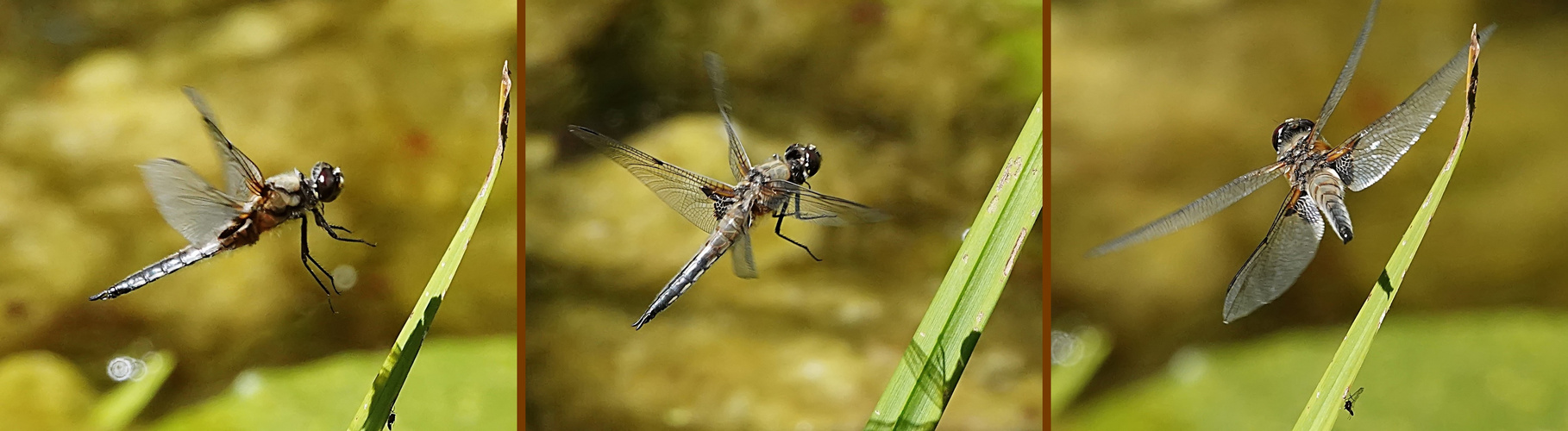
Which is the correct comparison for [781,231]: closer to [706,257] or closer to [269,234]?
[706,257]

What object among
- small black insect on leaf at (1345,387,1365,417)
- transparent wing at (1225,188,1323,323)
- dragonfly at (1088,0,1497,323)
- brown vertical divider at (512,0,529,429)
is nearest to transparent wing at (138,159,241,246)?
brown vertical divider at (512,0,529,429)

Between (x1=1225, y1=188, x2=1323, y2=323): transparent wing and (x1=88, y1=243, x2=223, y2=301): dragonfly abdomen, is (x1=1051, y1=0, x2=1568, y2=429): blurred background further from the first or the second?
(x1=88, y1=243, x2=223, y2=301): dragonfly abdomen

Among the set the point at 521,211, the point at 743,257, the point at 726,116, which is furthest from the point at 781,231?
the point at 521,211

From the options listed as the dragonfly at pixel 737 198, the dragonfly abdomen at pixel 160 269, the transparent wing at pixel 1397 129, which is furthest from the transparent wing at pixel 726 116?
the transparent wing at pixel 1397 129

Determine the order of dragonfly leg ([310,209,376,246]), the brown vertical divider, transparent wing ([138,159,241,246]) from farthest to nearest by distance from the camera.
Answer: the brown vertical divider → dragonfly leg ([310,209,376,246]) → transparent wing ([138,159,241,246])

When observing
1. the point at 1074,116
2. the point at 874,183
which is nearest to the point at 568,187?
the point at 874,183

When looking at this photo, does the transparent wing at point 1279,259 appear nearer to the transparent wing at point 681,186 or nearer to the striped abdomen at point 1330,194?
the striped abdomen at point 1330,194

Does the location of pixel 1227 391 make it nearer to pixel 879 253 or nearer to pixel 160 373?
pixel 879 253
